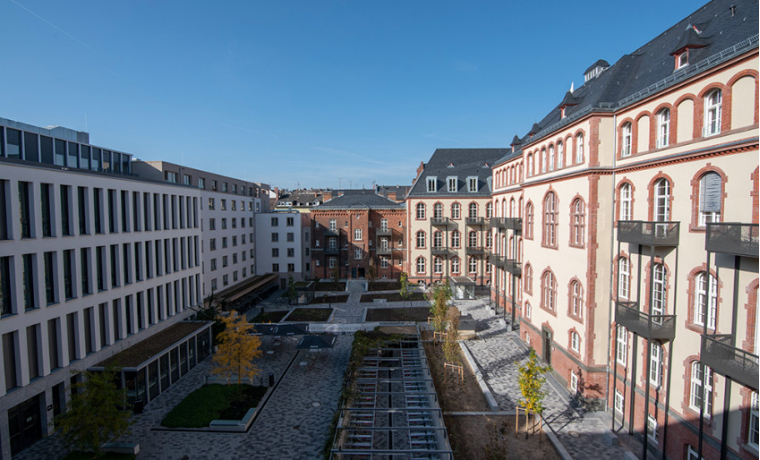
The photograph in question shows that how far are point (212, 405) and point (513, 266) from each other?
22.7 m

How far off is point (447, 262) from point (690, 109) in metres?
36.7

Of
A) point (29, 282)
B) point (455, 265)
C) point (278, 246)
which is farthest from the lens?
point (278, 246)

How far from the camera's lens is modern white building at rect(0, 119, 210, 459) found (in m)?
16.1

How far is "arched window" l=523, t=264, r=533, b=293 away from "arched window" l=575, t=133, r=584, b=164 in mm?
9452

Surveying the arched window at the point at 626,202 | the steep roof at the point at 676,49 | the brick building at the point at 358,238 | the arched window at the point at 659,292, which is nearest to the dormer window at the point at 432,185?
the brick building at the point at 358,238

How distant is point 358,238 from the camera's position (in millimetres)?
52938

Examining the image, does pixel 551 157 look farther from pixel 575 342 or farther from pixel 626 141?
pixel 575 342

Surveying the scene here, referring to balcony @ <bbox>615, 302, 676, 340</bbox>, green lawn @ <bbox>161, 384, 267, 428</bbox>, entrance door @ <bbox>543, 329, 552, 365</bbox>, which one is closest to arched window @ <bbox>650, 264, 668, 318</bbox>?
balcony @ <bbox>615, 302, 676, 340</bbox>

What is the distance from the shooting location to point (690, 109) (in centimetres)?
1405

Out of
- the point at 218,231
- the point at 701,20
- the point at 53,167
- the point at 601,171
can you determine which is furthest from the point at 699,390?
the point at 218,231

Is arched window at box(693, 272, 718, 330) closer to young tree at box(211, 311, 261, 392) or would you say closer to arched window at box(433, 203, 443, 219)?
young tree at box(211, 311, 261, 392)

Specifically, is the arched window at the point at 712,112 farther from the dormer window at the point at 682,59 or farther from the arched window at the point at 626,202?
the arched window at the point at 626,202

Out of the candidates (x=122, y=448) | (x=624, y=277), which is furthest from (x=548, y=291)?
(x=122, y=448)

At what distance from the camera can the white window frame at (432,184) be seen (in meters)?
49.4
